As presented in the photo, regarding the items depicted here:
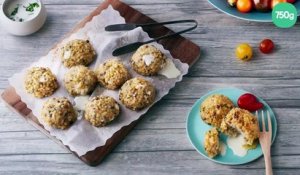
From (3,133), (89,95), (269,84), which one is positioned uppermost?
(269,84)

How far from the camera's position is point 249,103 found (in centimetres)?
199

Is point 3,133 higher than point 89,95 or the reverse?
the reverse

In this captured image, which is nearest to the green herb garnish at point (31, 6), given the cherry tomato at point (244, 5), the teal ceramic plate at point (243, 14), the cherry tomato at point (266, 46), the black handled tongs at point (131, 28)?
the black handled tongs at point (131, 28)

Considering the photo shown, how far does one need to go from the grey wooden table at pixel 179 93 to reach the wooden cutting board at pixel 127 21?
0.10ft

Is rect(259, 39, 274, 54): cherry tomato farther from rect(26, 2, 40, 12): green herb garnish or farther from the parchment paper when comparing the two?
rect(26, 2, 40, 12): green herb garnish

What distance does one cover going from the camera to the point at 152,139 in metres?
2.00

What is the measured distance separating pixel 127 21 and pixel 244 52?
20.4 inches

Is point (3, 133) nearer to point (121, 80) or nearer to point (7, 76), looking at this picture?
point (7, 76)

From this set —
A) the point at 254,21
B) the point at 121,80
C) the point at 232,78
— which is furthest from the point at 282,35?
the point at 121,80

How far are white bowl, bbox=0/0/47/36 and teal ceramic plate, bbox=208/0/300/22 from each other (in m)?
0.71

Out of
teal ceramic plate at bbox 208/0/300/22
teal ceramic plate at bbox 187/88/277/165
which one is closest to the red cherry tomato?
teal ceramic plate at bbox 187/88/277/165

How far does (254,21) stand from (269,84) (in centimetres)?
33

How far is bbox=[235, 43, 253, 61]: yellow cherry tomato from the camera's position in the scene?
216cm

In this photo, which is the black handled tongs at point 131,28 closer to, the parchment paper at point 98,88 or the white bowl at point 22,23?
the parchment paper at point 98,88
